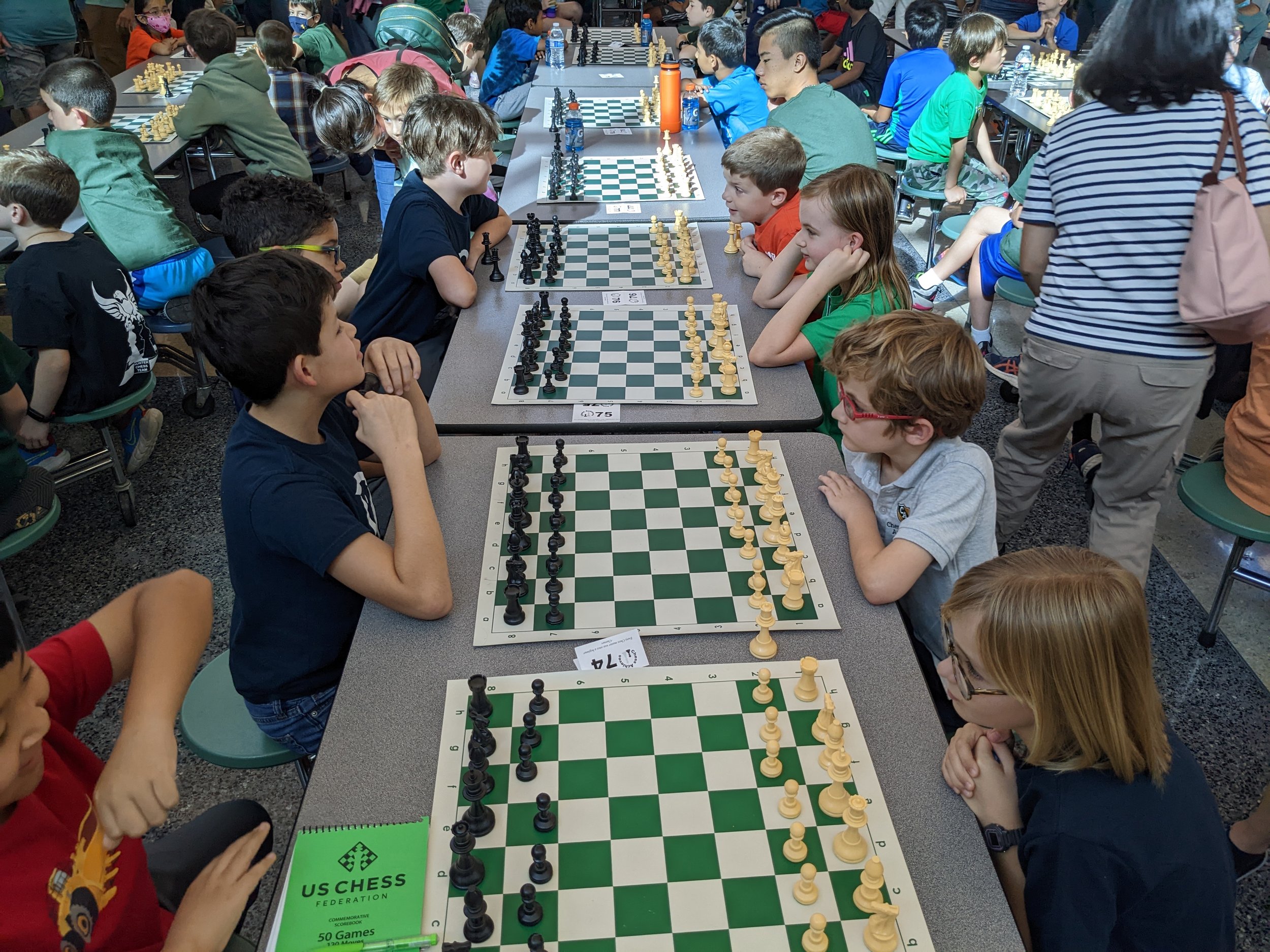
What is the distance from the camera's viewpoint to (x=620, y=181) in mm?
3883

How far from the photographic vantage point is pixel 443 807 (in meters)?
1.27

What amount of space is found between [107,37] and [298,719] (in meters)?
8.05

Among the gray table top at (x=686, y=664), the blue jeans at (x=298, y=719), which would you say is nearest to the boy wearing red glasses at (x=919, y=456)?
the gray table top at (x=686, y=664)

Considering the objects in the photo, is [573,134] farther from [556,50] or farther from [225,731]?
[225,731]

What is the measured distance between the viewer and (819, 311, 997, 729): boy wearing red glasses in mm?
1735

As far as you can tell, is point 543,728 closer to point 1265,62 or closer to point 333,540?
point 333,540

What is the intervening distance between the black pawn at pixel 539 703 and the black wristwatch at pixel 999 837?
0.67 m

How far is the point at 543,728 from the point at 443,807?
0.65 feet

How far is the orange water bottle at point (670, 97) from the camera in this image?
4379mm

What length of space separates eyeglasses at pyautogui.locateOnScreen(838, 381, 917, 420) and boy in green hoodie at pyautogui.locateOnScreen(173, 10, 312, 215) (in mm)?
3596

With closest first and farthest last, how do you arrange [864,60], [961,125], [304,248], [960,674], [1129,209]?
[960,674]
[1129,209]
[304,248]
[961,125]
[864,60]

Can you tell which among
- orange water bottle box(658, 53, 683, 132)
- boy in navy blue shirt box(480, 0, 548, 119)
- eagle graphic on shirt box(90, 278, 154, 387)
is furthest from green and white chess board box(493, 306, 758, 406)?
boy in navy blue shirt box(480, 0, 548, 119)

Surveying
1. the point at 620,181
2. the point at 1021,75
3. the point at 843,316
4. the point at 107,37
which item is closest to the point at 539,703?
the point at 843,316

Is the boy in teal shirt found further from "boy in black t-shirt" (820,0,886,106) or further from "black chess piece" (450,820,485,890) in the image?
"black chess piece" (450,820,485,890)
